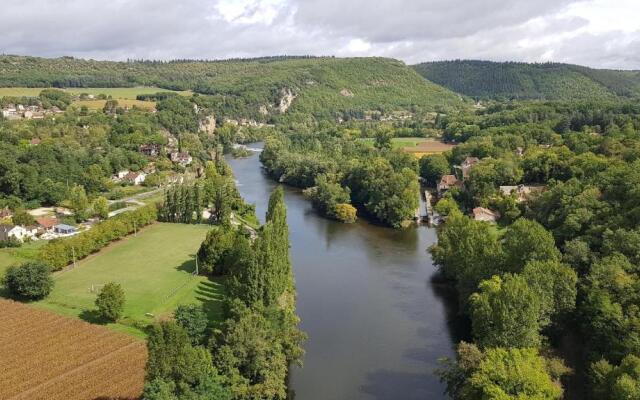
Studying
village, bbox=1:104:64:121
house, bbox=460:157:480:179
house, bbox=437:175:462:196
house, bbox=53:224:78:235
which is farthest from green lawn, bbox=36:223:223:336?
village, bbox=1:104:64:121

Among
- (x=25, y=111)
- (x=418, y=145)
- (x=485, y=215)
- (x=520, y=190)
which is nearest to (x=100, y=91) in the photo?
(x=25, y=111)

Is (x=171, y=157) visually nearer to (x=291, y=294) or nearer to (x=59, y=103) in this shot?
(x=59, y=103)

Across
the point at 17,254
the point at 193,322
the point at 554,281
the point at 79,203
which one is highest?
the point at 554,281

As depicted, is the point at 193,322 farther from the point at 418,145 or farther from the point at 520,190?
the point at 418,145

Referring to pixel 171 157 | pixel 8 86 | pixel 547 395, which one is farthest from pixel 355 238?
pixel 8 86

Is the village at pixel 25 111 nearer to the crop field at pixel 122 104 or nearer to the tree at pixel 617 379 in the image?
the crop field at pixel 122 104

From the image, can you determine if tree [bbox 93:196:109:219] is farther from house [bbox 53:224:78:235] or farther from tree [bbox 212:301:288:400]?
tree [bbox 212:301:288:400]
